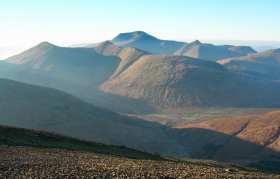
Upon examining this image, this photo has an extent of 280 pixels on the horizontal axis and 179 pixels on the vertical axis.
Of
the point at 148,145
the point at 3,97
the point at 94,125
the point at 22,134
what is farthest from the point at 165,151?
the point at 22,134

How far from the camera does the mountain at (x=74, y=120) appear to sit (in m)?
145

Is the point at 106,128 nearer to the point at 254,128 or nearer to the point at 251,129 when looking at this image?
the point at 251,129

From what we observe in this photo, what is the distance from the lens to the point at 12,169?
26.4m

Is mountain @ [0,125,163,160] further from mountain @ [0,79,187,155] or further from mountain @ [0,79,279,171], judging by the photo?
mountain @ [0,79,187,155]

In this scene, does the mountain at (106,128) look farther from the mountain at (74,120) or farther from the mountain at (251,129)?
the mountain at (251,129)

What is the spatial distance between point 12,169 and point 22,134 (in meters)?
27.3

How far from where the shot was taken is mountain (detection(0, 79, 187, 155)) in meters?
145

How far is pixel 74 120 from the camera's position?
517ft

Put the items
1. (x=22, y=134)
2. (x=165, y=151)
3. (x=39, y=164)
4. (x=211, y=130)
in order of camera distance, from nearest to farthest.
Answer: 1. (x=39, y=164)
2. (x=22, y=134)
3. (x=165, y=151)
4. (x=211, y=130)

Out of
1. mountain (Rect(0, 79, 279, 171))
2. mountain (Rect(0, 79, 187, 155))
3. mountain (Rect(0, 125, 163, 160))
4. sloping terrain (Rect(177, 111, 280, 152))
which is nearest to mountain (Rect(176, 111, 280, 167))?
sloping terrain (Rect(177, 111, 280, 152))

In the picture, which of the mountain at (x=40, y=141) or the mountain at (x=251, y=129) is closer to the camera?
the mountain at (x=40, y=141)

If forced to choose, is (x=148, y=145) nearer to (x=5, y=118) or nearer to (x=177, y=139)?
(x=177, y=139)

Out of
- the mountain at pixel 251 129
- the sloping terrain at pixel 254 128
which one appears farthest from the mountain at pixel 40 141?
the sloping terrain at pixel 254 128

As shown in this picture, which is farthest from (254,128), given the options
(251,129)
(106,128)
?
(106,128)
